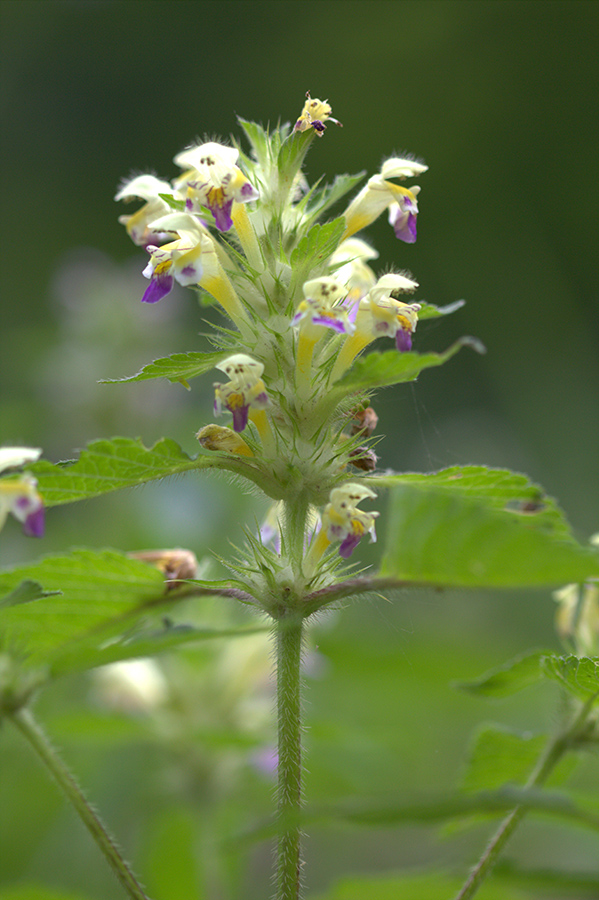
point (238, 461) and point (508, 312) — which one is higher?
point (508, 312)

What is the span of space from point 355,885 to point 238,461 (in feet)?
3.52

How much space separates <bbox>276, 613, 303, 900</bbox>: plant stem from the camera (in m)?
1.32

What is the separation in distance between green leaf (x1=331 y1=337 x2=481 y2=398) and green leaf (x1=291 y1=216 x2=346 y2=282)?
29 cm

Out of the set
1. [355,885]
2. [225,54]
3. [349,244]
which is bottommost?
[355,885]

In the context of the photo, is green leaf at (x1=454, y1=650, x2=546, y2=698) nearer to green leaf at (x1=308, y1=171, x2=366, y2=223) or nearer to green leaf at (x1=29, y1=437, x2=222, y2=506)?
green leaf at (x1=29, y1=437, x2=222, y2=506)

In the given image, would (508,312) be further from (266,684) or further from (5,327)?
(5,327)

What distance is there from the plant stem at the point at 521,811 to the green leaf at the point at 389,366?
69cm

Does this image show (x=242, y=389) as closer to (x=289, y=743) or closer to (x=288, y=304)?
(x=288, y=304)

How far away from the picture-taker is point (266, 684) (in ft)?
10.6

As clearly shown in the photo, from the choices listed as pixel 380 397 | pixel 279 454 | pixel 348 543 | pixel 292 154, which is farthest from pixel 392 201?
pixel 348 543

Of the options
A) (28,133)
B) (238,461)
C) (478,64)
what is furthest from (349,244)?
(28,133)

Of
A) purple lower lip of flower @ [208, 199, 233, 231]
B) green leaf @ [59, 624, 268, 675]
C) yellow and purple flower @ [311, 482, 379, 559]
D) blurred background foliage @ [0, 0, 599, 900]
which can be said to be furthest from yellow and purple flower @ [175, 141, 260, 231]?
blurred background foliage @ [0, 0, 599, 900]

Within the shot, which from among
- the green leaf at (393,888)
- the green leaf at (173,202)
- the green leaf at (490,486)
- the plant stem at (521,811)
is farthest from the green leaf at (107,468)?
the green leaf at (393,888)

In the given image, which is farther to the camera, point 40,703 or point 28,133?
point 28,133
